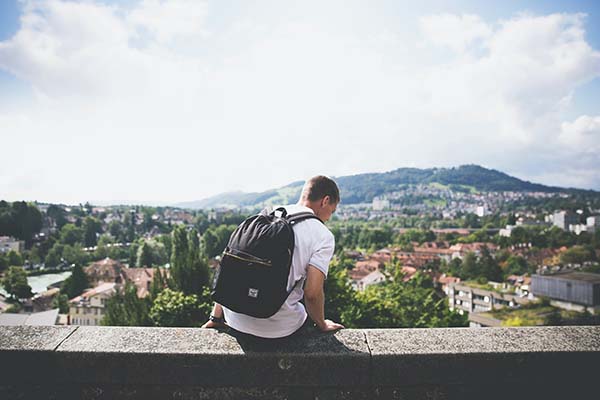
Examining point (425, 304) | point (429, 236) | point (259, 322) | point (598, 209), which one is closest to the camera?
point (259, 322)

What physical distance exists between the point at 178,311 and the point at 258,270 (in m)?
16.5

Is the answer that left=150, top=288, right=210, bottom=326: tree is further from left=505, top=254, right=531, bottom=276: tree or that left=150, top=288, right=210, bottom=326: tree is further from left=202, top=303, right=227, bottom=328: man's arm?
left=505, top=254, right=531, bottom=276: tree

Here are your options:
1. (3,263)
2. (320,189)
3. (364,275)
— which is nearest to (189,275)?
(320,189)

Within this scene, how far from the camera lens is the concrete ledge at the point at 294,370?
2045mm

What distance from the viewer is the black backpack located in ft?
7.01

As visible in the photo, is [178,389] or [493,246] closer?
[178,389]

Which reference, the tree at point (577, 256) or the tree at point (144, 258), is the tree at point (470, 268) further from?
the tree at point (144, 258)

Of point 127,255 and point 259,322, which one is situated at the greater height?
point 259,322

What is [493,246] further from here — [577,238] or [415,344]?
[415,344]

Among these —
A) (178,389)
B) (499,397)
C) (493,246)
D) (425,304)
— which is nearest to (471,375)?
(499,397)

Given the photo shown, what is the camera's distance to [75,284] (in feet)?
176

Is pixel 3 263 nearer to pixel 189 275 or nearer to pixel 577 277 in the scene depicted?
pixel 189 275

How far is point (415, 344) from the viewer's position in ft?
7.06

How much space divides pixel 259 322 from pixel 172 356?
456mm
